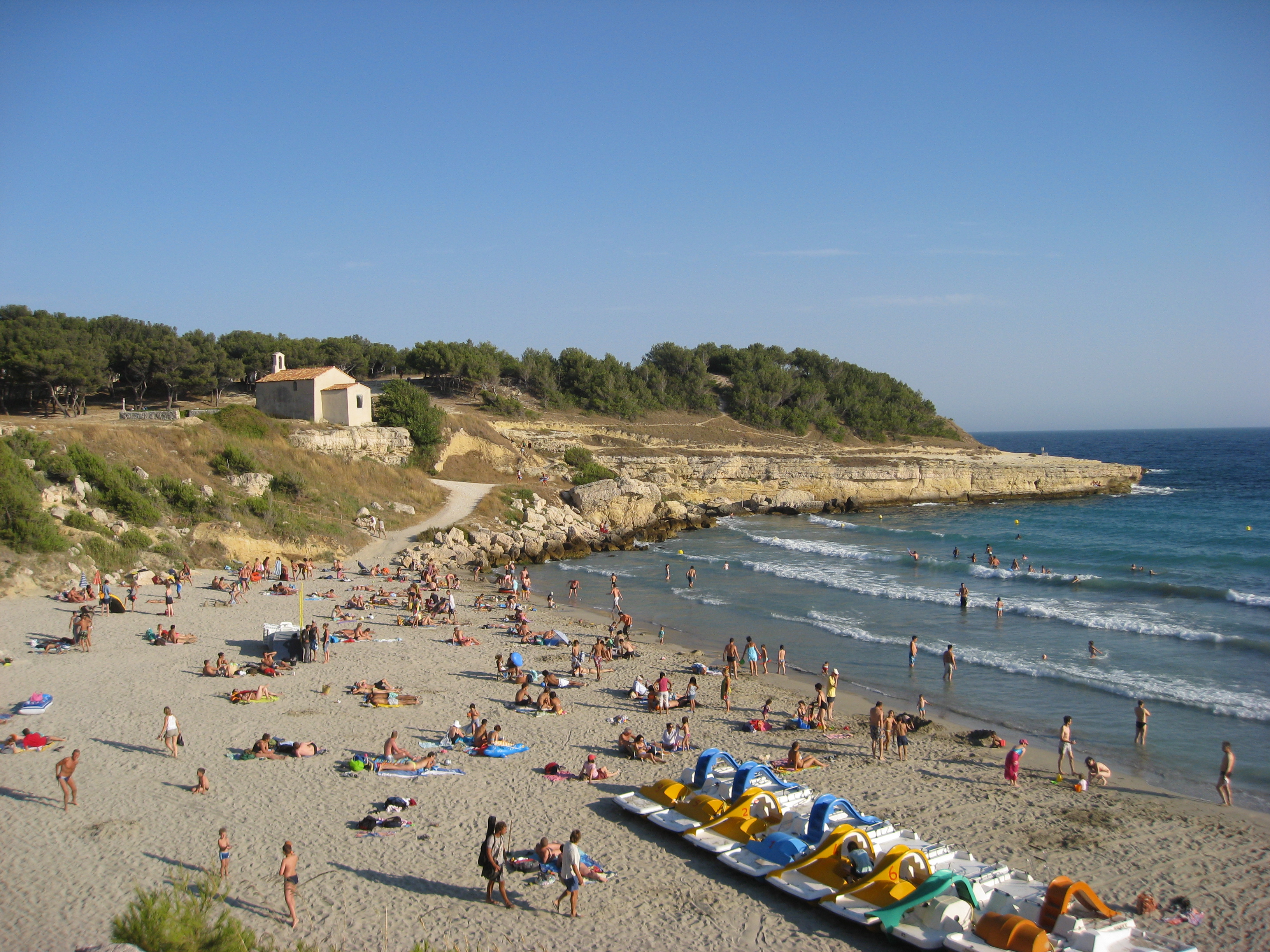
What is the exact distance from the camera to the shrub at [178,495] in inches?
1127

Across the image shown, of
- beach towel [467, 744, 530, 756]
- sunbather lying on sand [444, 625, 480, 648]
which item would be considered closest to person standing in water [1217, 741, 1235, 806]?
beach towel [467, 744, 530, 756]

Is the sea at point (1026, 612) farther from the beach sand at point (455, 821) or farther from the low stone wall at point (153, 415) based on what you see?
the low stone wall at point (153, 415)

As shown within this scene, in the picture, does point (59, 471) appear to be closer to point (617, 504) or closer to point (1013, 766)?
point (617, 504)

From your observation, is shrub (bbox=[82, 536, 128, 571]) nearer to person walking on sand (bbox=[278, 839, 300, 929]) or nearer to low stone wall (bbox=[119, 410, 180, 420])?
low stone wall (bbox=[119, 410, 180, 420])

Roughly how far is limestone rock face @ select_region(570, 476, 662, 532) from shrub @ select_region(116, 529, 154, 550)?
21.2m

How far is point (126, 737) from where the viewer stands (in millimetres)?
13758

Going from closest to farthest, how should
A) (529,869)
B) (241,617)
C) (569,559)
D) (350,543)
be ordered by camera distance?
(529,869) → (241,617) → (350,543) → (569,559)

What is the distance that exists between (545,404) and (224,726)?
52.2m

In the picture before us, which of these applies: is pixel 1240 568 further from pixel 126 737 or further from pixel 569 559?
pixel 126 737

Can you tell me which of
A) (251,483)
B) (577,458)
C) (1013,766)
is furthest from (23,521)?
(577,458)

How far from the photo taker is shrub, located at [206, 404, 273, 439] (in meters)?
35.6

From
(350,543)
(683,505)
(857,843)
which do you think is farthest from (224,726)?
(683,505)

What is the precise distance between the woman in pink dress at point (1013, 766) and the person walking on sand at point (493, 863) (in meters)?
8.57

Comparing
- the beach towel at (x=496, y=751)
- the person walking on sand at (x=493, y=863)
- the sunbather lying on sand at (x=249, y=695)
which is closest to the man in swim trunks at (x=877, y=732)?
the beach towel at (x=496, y=751)
